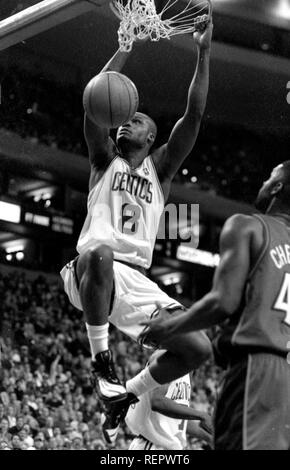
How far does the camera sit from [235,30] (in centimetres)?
1219

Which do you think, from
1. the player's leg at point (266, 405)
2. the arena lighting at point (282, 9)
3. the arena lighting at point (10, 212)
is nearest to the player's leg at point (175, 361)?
the player's leg at point (266, 405)

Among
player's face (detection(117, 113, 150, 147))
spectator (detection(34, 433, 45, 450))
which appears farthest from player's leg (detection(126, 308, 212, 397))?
spectator (detection(34, 433, 45, 450))

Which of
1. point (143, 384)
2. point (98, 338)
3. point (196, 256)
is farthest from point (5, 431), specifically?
point (196, 256)

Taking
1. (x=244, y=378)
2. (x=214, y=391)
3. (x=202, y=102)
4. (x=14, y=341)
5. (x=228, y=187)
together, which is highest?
(x=202, y=102)

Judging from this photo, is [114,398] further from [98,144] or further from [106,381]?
[98,144]

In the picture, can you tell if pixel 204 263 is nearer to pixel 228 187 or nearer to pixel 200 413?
pixel 228 187

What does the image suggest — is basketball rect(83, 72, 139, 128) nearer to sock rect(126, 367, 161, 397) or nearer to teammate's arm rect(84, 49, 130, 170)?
teammate's arm rect(84, 49, 130, 170)

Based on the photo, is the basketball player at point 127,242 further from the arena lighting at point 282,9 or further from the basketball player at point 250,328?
the arena lighting at point 282,9

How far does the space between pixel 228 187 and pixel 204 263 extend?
3047 mm

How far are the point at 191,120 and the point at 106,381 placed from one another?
1.76 meters

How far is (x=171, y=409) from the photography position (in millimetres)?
5801

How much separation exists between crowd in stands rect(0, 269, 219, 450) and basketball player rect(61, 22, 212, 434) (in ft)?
11.9

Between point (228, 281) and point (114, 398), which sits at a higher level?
point (228, 281)
